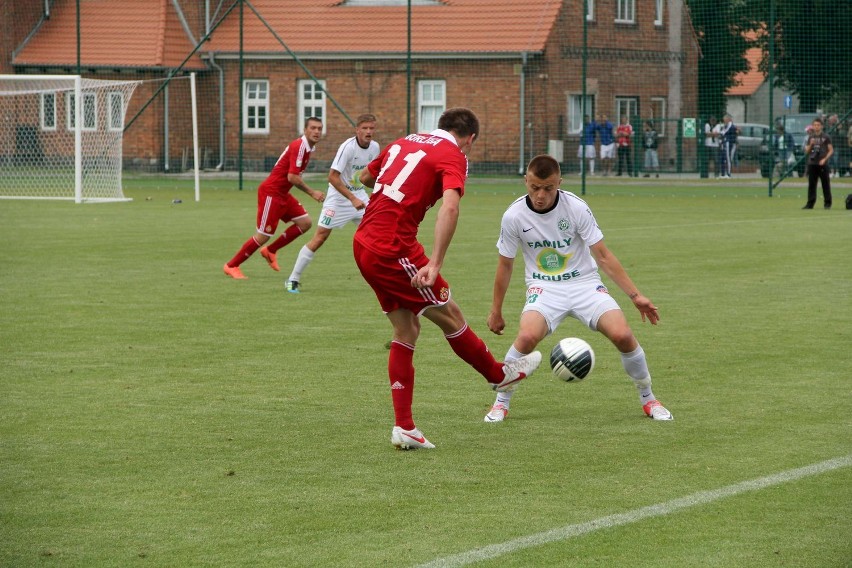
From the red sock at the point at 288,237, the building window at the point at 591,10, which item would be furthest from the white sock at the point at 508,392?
the building window at the point at 591,10

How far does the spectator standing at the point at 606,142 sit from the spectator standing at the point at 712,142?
2.84m

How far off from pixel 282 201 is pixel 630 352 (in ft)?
28.2

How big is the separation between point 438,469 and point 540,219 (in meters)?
1.89

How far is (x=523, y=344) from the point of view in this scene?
7.88 metres

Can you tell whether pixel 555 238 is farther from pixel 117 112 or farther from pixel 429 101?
pixel 429 101

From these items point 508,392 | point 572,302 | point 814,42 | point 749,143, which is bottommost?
point 508,392

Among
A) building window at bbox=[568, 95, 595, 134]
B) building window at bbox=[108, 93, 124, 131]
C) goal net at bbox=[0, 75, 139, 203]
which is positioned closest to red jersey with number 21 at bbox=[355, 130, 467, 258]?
goal net at bbox=[0, 75, 139, 203]

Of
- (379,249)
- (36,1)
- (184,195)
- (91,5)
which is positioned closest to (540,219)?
(379,249)

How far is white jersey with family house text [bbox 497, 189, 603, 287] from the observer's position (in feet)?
26.0

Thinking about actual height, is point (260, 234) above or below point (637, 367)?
above

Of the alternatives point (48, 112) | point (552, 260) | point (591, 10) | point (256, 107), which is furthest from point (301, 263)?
A: point (256, 107)

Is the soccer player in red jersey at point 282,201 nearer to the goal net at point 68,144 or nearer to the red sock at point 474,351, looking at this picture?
the red sock at point 474,351

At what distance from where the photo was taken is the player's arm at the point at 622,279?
7625 millimetres

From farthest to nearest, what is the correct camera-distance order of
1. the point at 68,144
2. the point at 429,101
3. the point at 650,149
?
the point at 429,101, the point at 650,149, the point at 68,144
